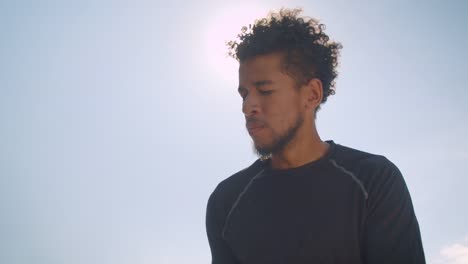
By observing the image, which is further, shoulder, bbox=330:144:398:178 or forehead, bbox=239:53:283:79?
forehead, bbox=239:53:283:79

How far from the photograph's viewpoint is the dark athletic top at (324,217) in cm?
345

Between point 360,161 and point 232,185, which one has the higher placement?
point 360,161

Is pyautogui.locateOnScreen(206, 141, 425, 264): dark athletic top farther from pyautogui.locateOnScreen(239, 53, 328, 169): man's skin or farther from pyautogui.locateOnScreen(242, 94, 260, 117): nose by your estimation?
pyautogui.locateOnScreen(242, 94, 260, 117): nose

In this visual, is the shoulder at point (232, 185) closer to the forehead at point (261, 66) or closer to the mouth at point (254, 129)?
the mouth at point (254, 129)

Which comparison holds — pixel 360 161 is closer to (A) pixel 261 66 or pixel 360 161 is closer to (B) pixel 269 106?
(B) pixel 269 106

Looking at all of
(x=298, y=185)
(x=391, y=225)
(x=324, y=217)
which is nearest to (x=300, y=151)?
(x=298, y=185)

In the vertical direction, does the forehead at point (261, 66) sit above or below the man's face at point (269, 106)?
above

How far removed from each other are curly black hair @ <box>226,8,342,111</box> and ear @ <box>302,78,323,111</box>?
7 cm

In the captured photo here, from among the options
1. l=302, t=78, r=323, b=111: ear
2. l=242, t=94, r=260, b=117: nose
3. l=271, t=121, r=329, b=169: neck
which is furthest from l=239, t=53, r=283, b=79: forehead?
l=271, t=121, r=329, b=169: neck

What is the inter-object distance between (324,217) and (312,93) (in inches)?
62.9

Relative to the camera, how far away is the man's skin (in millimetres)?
4258

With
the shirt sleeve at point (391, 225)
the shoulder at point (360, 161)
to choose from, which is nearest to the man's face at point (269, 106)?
the shoulder at point (360, 161)

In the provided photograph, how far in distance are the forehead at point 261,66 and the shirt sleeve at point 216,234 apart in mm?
1474

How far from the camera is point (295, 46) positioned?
4844mm
